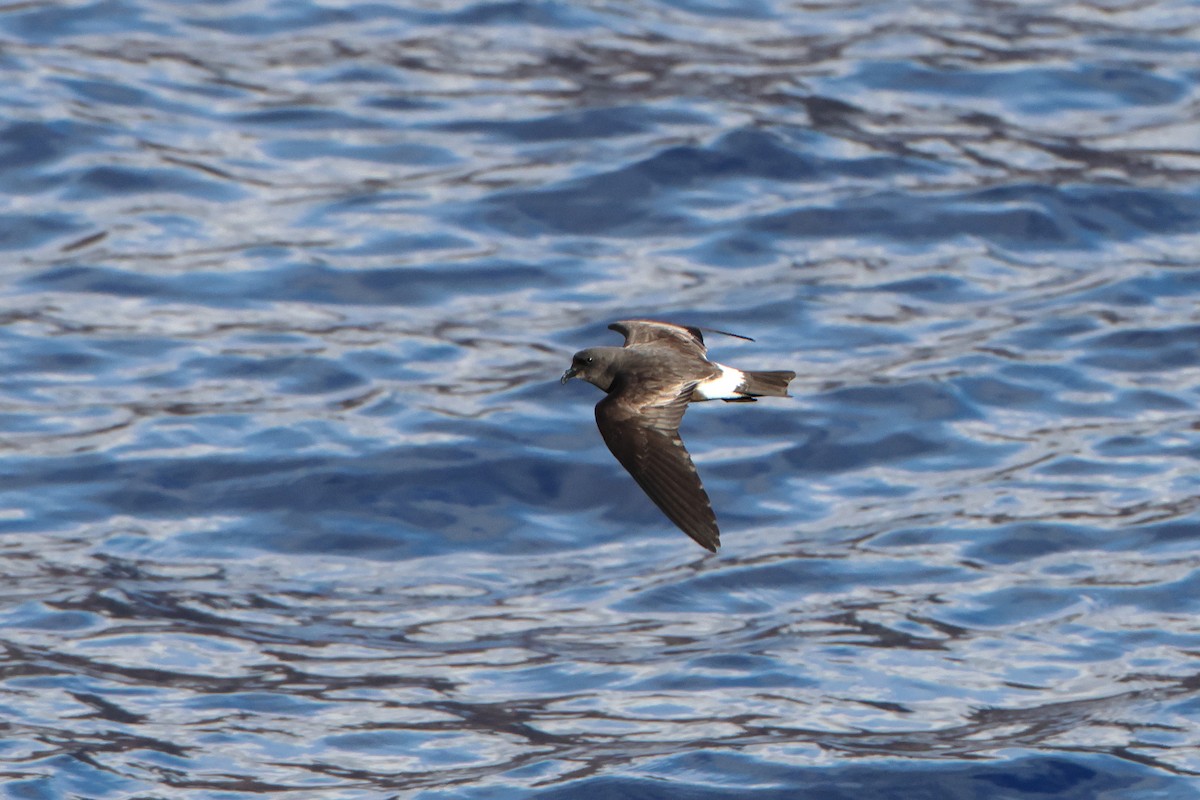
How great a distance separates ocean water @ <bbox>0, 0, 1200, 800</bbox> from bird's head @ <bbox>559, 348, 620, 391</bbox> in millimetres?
1472

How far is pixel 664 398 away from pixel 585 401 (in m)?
4.16

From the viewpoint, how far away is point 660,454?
665 centimetres

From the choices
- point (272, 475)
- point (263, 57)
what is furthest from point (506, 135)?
point (272, 475)

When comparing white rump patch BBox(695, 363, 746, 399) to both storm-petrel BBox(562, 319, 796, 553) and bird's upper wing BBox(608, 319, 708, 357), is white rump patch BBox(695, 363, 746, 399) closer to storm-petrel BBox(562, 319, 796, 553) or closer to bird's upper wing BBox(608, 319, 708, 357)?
storm-petrel BBox(562, 319, 796, 553)

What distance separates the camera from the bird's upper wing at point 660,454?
252 inches

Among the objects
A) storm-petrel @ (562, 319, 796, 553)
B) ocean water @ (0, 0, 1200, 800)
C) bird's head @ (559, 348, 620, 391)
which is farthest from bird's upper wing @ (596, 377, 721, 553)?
ocean water @ (0, 0, 1200, 800)

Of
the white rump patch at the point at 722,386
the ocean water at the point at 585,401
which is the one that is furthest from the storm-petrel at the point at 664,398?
the ocean water at the point at 585,401

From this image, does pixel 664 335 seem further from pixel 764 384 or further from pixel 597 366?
pixel 764 384

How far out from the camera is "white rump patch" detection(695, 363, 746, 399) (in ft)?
23.5

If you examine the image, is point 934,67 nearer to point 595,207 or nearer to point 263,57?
point 595,207

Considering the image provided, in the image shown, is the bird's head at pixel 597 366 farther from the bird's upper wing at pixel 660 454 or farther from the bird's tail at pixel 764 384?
the bird's tail at pixel 764 384

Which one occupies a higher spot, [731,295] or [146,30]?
[146,30]

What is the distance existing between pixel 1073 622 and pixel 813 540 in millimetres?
1369

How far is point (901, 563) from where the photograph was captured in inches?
378
